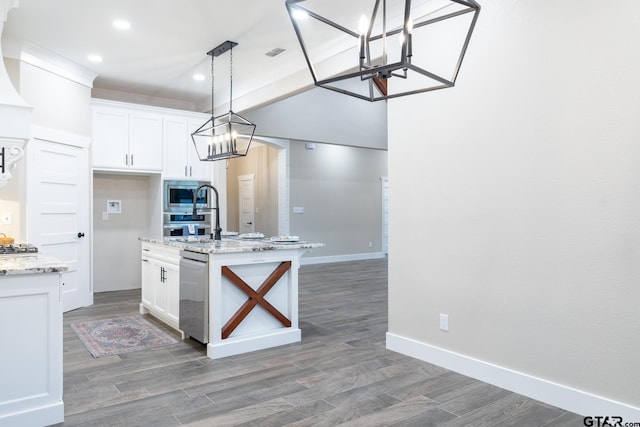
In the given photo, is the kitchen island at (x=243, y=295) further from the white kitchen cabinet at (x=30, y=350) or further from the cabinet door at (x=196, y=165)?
the cabinet door at (x=196, y=165)

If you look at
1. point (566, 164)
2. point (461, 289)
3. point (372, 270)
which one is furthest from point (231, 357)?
point (372, 270)

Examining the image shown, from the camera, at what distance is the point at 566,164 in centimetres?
280

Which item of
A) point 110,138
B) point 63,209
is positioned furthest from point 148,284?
point 110,138

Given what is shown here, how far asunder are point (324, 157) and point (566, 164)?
7.55m

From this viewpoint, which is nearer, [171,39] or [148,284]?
[171,39]

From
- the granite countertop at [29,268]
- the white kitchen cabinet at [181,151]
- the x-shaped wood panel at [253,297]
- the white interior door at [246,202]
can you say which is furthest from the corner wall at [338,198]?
the granite countertop at [29,268]

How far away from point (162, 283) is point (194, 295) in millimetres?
966

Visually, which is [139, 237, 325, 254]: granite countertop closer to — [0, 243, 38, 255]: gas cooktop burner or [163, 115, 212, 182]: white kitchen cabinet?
[0, 243, 38, 255]: gas cooktop burner

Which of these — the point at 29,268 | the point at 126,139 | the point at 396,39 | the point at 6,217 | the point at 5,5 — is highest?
the point at 5,5

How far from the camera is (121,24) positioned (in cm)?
438

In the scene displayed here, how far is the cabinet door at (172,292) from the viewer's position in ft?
14.5

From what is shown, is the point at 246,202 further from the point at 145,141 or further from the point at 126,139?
the point at 126,139

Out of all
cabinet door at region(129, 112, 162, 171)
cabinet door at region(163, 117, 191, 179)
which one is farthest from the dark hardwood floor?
cabinet door at region(163, 117, 191, 179)

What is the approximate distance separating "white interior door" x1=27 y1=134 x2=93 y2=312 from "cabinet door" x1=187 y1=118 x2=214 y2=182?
145 cm
